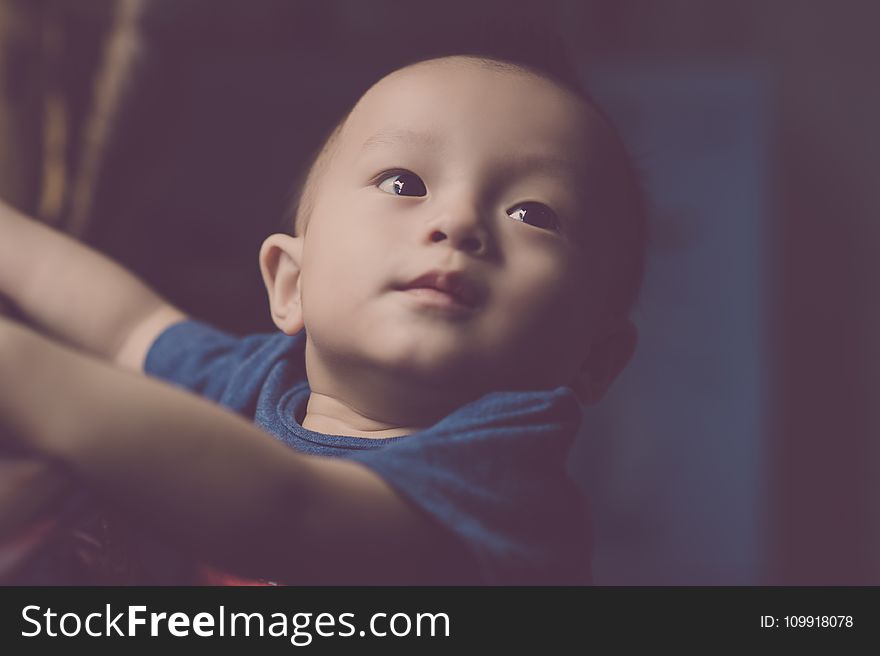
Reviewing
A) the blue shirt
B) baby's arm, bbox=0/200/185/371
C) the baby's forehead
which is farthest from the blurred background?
the blue shirt

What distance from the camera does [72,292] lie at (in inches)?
21.0

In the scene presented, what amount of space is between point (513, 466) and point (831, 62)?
1.58 meters

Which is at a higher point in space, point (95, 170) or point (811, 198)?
point (811, 198)

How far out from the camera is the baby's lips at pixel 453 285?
371 millimetres

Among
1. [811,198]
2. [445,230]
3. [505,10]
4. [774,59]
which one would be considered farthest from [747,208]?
[445,230]

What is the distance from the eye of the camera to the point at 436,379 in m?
0.37

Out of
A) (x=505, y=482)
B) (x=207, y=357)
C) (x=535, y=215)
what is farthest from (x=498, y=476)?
(x=207, y=357)

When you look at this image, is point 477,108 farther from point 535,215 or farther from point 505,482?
point 505,482

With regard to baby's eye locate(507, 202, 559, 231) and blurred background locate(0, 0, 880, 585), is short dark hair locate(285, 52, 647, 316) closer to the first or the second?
baby's eye locate(507, 202, 559, 231)

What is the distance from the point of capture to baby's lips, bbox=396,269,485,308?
1.22 feet

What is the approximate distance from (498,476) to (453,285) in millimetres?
80

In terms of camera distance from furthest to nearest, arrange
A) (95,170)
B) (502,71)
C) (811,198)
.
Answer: (811,198) → (95,170) → (502,71)

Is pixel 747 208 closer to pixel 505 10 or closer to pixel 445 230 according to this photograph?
pixel 505 10

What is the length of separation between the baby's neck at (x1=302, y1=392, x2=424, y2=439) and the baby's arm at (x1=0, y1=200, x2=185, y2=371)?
17 cm
